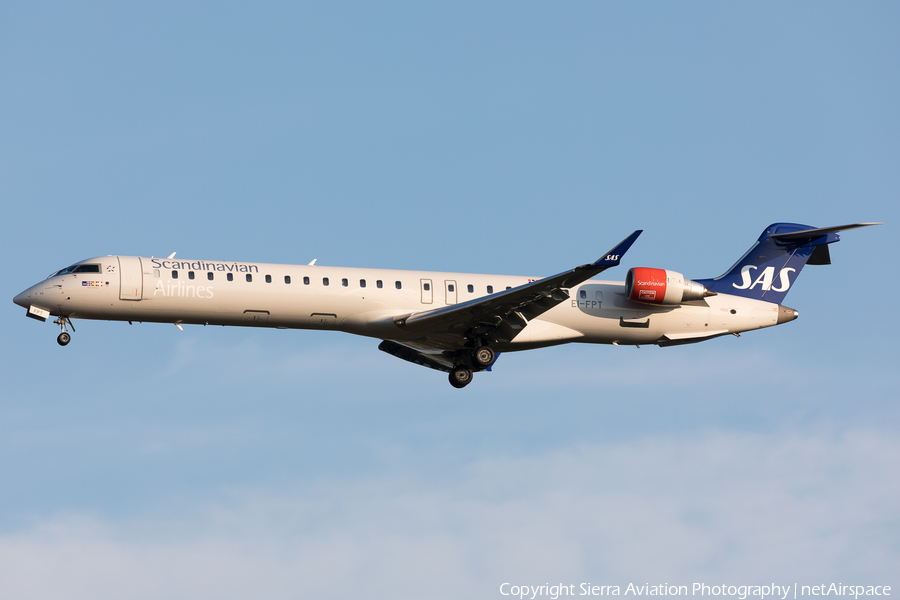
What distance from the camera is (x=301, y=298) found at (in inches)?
1131

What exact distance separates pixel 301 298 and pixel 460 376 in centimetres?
558

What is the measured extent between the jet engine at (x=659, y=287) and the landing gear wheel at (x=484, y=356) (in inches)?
172

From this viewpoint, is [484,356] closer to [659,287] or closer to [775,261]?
[659,287]

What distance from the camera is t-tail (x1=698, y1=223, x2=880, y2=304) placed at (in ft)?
108

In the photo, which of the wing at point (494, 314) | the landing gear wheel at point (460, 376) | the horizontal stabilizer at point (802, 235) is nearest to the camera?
the wing at point (494, 314)

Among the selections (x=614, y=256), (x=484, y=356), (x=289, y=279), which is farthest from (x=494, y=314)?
(x=289, y=279)

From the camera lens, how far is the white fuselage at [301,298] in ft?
92.8

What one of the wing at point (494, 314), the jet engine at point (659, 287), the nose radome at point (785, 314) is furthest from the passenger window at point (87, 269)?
the nose radome at point (785, 314)

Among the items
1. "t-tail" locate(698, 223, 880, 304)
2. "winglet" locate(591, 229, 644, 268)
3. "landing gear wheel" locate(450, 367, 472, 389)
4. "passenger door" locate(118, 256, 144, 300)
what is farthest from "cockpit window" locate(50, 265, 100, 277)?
"t-tail" locate(698, 223, 880, 304)

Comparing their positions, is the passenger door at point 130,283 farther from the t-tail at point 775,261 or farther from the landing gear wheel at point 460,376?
the t-tail at point 775,261

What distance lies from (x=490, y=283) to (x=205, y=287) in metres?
8.04

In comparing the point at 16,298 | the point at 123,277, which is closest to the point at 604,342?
the point at 123,277

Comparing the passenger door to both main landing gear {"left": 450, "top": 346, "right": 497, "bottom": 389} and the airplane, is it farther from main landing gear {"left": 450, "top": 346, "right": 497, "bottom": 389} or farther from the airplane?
main landing gear {"left": 450, "top": 346, "right": 497, "bottom": 389}

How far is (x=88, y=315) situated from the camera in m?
28.5
